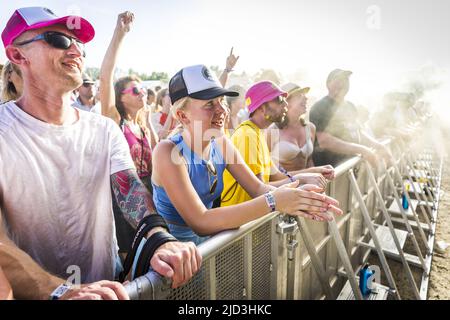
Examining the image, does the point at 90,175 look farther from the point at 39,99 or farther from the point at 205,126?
the point at 205,126

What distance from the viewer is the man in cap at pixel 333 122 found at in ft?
12.8

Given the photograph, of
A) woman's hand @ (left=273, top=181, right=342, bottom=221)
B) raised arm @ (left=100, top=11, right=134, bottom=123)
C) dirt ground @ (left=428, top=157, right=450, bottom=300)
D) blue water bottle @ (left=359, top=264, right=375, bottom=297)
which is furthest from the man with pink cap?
dirt ground @ (left=428, top=157, right=450, bottom=300)

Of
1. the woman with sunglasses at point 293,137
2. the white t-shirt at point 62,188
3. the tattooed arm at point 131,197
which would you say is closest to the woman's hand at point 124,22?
the white t-shirt at point 62,188

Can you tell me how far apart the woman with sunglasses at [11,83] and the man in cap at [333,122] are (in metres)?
3.47

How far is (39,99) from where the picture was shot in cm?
142

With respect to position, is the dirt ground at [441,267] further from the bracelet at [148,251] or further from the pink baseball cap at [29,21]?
the pink baseball cap at [29,21]

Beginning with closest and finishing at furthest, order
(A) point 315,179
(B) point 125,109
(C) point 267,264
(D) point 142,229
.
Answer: (D) point 142,229, (C) point 267,264, (A) point 315,179, (B) point 125,109

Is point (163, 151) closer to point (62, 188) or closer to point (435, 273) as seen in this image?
point (62, 188)

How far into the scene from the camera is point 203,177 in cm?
192

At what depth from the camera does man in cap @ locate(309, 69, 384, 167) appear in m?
3.90

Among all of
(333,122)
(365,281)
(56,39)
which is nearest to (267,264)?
(56,39)

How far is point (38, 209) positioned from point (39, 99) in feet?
1.86

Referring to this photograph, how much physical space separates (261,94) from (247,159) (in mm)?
829

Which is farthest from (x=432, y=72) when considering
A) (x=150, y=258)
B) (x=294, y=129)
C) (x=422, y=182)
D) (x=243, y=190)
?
(x=150, y=258)
